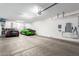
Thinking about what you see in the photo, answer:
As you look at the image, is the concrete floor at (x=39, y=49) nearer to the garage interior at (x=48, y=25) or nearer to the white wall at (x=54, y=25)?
the garage interior at (x=48, y=25)

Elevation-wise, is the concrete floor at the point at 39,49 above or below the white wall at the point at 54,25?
below

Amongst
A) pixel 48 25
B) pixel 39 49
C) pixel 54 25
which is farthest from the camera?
pixel 48 25

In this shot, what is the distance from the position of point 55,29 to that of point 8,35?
5.47 meters

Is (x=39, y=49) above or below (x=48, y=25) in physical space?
below

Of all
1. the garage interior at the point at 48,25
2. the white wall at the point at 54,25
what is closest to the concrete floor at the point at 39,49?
the garage interior at the point at 48,25

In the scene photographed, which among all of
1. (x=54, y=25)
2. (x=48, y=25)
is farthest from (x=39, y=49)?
(x=48, y=25)

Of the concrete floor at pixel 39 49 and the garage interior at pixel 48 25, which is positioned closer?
the concrete floor at pixel 39 49

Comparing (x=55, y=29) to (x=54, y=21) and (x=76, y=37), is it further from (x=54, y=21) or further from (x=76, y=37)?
(x=76, y=37)

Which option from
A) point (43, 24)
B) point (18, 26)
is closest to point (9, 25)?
point (18, 26)

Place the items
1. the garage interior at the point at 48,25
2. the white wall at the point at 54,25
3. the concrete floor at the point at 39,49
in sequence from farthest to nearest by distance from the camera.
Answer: the white wall at the point at 54,25 < the garage interior at the point at 48,25 < the concrete floor at the point at 39,49

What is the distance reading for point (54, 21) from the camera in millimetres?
9172

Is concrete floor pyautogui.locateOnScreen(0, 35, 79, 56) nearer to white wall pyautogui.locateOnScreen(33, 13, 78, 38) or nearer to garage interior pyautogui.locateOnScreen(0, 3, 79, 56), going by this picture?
garage interior pyautogui.locateOnScreen(0, 3, 79, 56)

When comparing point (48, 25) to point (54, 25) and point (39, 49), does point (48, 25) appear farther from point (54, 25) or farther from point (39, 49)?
point (39, 49)

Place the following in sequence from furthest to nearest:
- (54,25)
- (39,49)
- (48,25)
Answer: (48,25)
(54,25)
(39,49)
